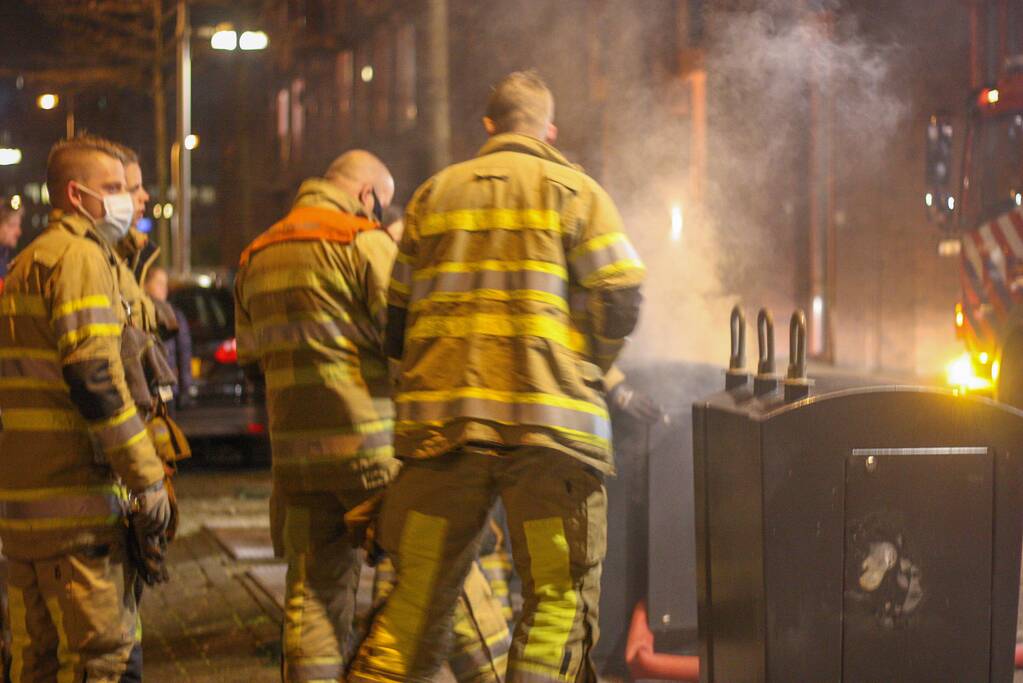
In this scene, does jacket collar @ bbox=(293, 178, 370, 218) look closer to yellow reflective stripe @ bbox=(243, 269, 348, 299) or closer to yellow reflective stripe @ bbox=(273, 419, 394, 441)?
yellow reflective stripe @ bbox=(243, 269, 348, 299)

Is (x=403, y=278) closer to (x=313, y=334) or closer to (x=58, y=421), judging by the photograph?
(x=313, y=334)

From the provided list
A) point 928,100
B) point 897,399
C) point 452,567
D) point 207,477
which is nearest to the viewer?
point 897,399

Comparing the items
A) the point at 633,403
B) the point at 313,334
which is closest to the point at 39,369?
the point at 313,334

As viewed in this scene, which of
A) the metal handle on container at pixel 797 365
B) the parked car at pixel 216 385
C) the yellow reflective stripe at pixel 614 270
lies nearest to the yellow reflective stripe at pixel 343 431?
the yellow reflective stripe at pixel 614 270

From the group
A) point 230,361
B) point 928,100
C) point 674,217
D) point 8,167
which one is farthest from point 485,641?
point 8,167

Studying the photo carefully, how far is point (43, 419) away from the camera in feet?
10.5

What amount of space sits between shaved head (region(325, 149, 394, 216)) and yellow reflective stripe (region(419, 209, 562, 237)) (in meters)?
0.75

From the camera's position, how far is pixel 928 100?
41.1ft

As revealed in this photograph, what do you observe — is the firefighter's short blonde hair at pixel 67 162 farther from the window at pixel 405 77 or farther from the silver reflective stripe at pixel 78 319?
the window at pixel 405 77

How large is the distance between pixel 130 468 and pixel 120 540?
265 mm

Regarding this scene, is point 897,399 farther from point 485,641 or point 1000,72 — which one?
point 1000,72

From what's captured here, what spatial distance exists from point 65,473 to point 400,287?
3.37 ft

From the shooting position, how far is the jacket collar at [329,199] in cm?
378

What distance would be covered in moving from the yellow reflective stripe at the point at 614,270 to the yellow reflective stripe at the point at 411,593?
28.1 inches
